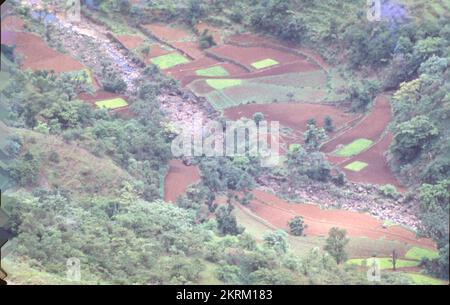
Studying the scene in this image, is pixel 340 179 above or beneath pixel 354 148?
beneath

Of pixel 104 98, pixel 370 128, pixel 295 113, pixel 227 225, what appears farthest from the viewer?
pixel 104 98

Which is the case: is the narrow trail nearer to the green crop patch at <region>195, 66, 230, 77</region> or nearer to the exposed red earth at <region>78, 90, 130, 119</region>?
the exposed red earth at <region>78, 90, 130, 119</region>

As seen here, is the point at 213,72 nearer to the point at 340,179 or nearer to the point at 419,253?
Result: the point at 340,179

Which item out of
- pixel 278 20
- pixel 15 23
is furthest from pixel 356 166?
pixel 15 23

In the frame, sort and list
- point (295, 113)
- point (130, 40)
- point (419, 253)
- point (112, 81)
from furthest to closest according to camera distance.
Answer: point (130, 40)
point (112, 81)
point (295, 113)
point (419, 253)

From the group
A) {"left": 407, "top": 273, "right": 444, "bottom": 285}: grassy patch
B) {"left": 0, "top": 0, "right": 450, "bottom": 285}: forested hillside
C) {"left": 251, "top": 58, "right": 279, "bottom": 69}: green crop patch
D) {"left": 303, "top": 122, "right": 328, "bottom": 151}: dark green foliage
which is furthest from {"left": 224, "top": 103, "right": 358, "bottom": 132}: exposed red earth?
{"left": 407, "top": 273, "right": 444, "bottom": 285}: grassy patch

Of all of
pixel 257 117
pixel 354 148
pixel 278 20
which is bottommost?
pixel 354 148

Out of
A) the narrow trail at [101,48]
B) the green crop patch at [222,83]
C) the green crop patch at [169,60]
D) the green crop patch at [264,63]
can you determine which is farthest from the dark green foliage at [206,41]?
the green crop patch at [222,83]
